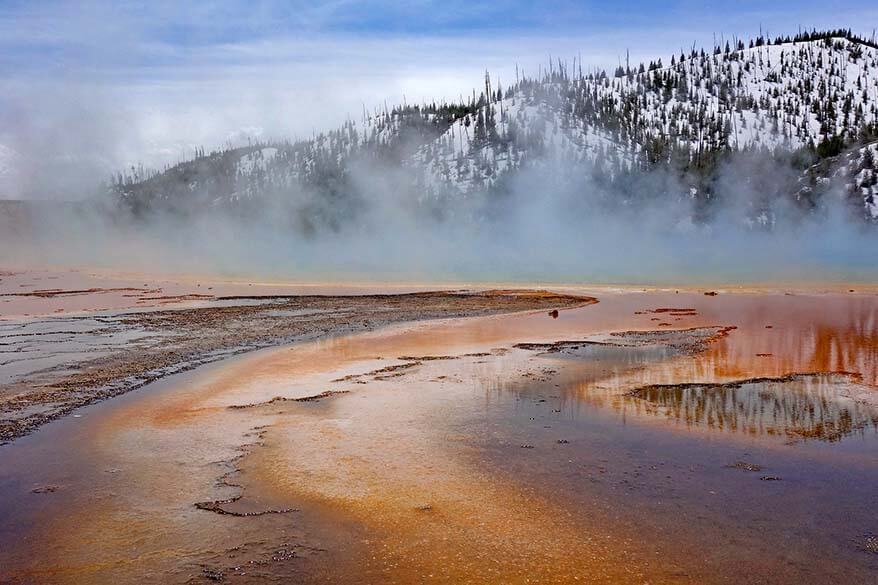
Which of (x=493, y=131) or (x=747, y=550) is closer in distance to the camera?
(x=747, y=550)

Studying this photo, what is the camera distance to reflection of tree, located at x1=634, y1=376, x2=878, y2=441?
8.21 meters

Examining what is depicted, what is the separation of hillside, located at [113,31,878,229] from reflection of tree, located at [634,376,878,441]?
7850cm

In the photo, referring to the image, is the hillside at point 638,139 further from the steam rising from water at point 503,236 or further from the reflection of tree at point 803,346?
the reflection of tree at point 803,346

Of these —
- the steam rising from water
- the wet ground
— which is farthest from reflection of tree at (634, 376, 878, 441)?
the steam rising from water

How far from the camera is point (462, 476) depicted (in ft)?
22.4

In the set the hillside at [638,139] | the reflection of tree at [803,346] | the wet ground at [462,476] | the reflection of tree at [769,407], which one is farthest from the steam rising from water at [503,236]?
the wet ground at [462,476]

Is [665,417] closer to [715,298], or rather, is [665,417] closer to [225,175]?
[715,298]

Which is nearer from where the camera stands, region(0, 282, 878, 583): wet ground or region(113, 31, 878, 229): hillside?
region(0, 282, 878, 583): wet ground

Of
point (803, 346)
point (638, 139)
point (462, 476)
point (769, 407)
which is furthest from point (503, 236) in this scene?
point (462, 476)

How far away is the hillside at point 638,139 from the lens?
9086 centimetres

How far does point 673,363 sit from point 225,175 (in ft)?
452

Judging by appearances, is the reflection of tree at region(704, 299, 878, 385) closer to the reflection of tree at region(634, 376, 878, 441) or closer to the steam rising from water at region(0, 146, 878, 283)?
the reflection of tree at region(634, 376, 878, 441)

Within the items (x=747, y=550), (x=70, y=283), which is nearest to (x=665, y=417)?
(x=747, y=550)

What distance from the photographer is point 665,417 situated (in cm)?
877
